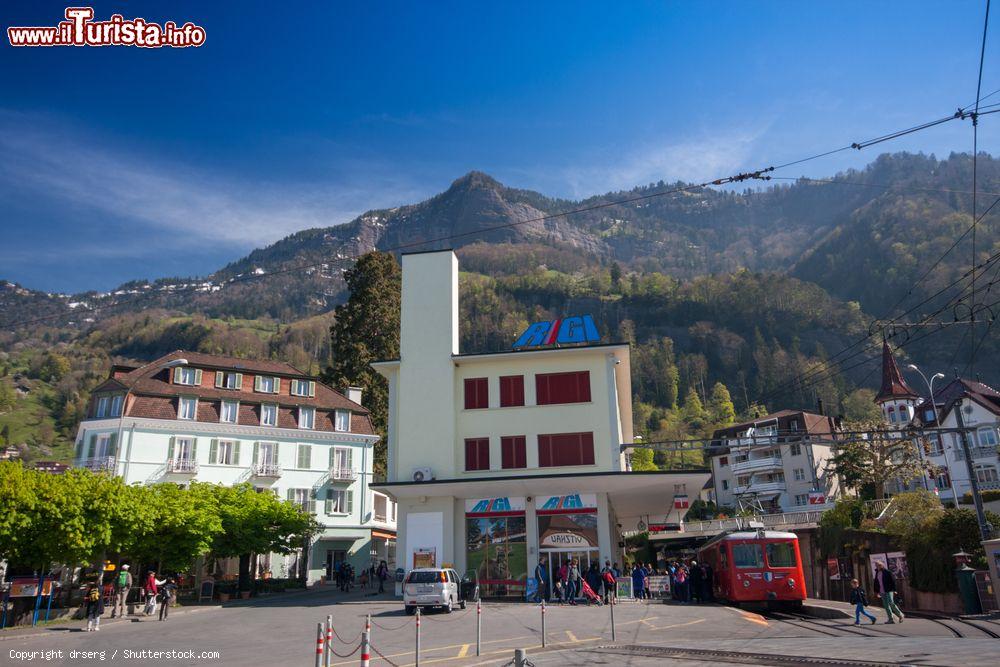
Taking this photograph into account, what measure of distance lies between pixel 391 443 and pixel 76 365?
505ft

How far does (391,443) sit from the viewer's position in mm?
37750

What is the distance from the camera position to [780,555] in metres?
27.7

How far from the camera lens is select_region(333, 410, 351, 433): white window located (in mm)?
55438

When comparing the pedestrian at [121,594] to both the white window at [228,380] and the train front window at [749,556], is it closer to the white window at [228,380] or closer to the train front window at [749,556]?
the train front window at [749,556]

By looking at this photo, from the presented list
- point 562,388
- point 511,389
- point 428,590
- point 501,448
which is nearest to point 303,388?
point 511,389

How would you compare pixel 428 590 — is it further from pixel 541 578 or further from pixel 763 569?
pixel 763 569

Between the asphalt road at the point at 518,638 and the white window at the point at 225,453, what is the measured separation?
78.4 ft

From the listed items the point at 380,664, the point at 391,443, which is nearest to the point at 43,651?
the point at 380,664

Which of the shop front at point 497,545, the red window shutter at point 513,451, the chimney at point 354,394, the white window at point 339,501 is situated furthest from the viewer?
the chimney at point 354,394

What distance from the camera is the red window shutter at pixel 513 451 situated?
3578 cm

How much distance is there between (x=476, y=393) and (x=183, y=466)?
2396 cm

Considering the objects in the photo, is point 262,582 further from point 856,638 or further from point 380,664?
point 856,638

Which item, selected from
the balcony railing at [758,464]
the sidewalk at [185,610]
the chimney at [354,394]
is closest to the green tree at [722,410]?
the balcony railing at [758,464]

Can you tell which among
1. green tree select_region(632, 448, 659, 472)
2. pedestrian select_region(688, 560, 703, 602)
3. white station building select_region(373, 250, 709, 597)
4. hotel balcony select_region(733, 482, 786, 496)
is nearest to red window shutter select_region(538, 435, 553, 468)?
white station building select_region(373, 250, 709, 597)
